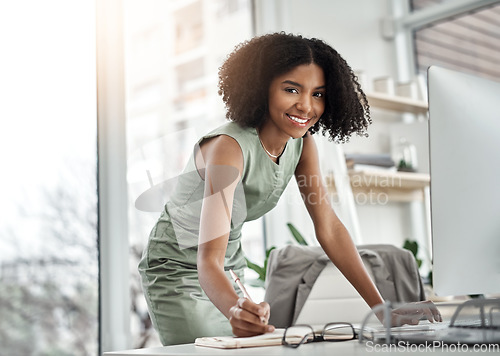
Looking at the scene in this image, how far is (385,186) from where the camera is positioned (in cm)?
311

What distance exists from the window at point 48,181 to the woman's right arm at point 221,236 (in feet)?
3.77

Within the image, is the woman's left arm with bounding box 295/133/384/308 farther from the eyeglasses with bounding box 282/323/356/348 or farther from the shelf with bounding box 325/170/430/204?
the shelf with bounding box 325/170/430/204

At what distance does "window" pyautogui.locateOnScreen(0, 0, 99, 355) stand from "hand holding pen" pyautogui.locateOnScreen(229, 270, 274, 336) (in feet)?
4.83

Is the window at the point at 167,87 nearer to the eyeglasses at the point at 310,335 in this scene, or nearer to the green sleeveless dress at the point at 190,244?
the green sleeveless dress at the point at 190,244

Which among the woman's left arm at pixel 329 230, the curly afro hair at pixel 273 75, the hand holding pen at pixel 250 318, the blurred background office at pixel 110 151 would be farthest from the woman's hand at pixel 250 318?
the blurred background office at pixel 110 151

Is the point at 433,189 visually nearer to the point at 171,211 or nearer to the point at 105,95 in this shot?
the point at 171,211

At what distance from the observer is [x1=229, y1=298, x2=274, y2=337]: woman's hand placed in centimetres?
86

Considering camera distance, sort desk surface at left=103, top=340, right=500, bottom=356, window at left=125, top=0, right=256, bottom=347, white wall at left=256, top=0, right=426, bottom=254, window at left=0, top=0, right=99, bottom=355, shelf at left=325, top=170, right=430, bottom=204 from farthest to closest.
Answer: white wall at left=256, top=0, right=426, bottom=254 < shelf at left=325, top=170, right=430, bottom=204 < window at left=125, top=0, right=256, bottom=347 < window at left=0, top=0, right=99, bottom=355 < desk surface at left=103, top=340, right=500, bottom=356

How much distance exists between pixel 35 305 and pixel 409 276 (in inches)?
51.7

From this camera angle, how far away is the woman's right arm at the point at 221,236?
2.86 feet

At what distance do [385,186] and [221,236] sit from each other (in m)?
2.19

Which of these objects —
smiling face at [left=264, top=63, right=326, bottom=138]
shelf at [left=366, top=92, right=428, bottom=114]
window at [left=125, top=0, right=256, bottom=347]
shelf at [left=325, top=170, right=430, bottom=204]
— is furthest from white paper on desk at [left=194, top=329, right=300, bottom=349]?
shelf at [left=366, top=92, right=428, bottom=114]

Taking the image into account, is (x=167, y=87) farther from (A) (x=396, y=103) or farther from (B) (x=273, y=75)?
(B) (x=273, y=75)

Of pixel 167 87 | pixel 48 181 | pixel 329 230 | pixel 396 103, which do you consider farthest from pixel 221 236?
pixel 396 103
